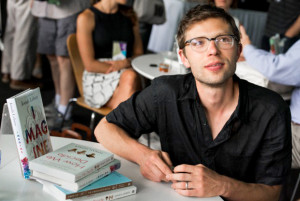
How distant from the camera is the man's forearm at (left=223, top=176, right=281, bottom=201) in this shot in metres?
1.35

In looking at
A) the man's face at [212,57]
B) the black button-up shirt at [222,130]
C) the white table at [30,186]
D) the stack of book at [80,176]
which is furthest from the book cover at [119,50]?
the stack of book at [80,176]

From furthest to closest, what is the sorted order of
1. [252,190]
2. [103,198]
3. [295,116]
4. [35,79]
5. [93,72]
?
[35,79] < [93,72] < [295,116] < [252,190] < [103,198]

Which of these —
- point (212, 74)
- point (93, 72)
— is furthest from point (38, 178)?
point (93, 72)

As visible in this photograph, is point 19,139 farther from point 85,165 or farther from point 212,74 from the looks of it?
point 212,74

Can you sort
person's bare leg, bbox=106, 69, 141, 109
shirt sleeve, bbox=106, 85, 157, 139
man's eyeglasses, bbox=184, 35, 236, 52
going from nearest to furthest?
man's eyeglasses, bbox=184, 35, 236, 52, shirt sleeve, bbox=106, 85, 157, 139, person's bare leg, bbox=106, 69, 141, 109

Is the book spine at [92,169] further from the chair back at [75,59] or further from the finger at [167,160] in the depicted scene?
the chair back at [75,59]

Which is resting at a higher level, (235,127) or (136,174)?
(235,127)

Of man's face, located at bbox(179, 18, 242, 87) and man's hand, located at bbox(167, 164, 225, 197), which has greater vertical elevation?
man's face, located at bbox(179, 18, 242, 87)

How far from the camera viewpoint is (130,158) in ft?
4.91

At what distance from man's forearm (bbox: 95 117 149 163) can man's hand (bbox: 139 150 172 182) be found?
6 centimetres

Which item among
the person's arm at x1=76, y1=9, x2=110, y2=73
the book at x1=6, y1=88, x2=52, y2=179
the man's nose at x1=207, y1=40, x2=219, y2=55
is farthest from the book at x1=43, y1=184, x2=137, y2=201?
the person's arm at x1=76, y1=9, x2=110, y2=73

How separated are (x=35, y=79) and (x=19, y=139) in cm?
410

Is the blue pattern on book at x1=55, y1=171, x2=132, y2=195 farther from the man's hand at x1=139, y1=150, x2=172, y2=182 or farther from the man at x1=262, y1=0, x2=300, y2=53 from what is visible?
the man at x1=262, y1=0, x2=300, y2=53

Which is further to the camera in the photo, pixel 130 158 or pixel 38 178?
pixel 130 158
